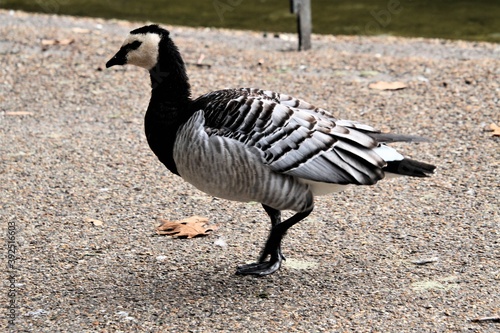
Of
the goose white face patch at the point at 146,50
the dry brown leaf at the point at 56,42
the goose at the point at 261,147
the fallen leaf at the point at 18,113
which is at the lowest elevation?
the fallen leaf at the point at 18,113

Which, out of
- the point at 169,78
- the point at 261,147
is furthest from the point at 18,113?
the point at 261,147

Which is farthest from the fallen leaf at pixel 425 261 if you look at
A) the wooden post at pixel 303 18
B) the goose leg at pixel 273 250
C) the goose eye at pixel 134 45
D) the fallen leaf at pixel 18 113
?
the wooden post at pixel 303 18

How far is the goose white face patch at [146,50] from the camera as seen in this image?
451 cm

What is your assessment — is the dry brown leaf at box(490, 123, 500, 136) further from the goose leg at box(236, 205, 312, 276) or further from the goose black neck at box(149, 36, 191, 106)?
the goose black neck at box(149, 36, 191, 106)

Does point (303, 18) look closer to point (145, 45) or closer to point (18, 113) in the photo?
point (18, 113)

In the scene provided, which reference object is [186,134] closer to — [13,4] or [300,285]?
[300,285]

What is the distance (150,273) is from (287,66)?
4.06 metres

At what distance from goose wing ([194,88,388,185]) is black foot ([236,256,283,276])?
1.92 ft

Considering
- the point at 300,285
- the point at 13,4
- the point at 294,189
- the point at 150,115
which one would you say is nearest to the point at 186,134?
the point at 150,115

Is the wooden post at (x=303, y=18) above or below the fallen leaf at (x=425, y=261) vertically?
above

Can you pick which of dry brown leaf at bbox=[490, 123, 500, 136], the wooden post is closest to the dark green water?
the wooden post

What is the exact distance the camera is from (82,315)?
13.4ft

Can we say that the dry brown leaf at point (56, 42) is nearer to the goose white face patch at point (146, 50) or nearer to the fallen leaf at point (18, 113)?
the fallen leaf at point (18, 113)

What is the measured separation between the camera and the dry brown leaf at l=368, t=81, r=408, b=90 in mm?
7535
